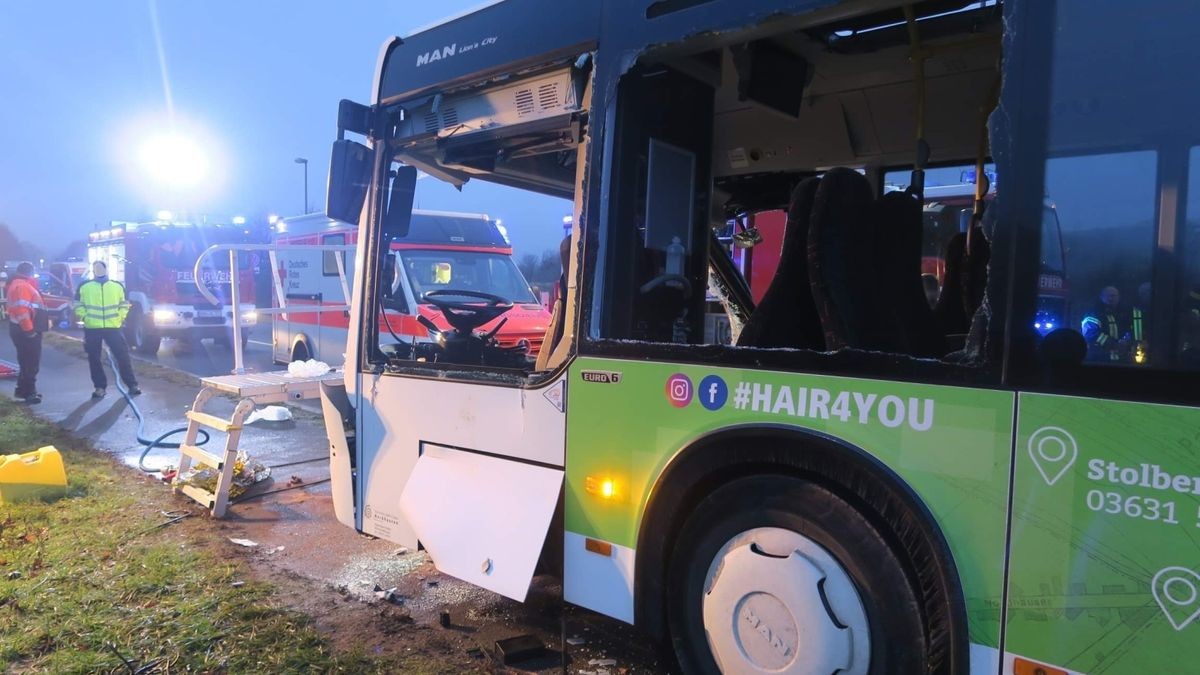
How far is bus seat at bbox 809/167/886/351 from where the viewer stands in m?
2.58

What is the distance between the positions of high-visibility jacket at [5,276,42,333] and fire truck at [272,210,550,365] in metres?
3.52

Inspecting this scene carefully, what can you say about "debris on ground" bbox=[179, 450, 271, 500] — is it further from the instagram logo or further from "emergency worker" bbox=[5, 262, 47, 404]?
"emergency worker" bbox=[5, 262, 47, 404]

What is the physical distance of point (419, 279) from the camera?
966cm

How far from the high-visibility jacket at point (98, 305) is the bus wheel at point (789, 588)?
10932 mm

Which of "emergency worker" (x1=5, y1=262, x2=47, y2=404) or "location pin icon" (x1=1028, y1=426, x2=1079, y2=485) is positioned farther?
"emergency worker" (x1=5, y1=262, x2=47, y2=404)

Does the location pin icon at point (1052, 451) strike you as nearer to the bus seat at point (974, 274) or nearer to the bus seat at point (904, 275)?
the bus seat at point (904, 275)

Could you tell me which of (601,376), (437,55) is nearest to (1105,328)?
(601,376)

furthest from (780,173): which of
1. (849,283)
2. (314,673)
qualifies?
(314,673)

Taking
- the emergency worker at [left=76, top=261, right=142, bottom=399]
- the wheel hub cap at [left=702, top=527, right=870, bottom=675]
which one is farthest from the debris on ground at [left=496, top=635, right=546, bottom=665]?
the emergency worker at [left=76, top=261, right=142, bottom=399]

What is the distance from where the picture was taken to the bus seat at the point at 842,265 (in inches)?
102

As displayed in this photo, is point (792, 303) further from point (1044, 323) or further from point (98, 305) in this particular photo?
point (98, 305)

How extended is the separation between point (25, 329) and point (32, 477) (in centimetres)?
632

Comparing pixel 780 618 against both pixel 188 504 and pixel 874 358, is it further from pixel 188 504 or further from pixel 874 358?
pixel 188 504

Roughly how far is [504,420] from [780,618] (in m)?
1.44
